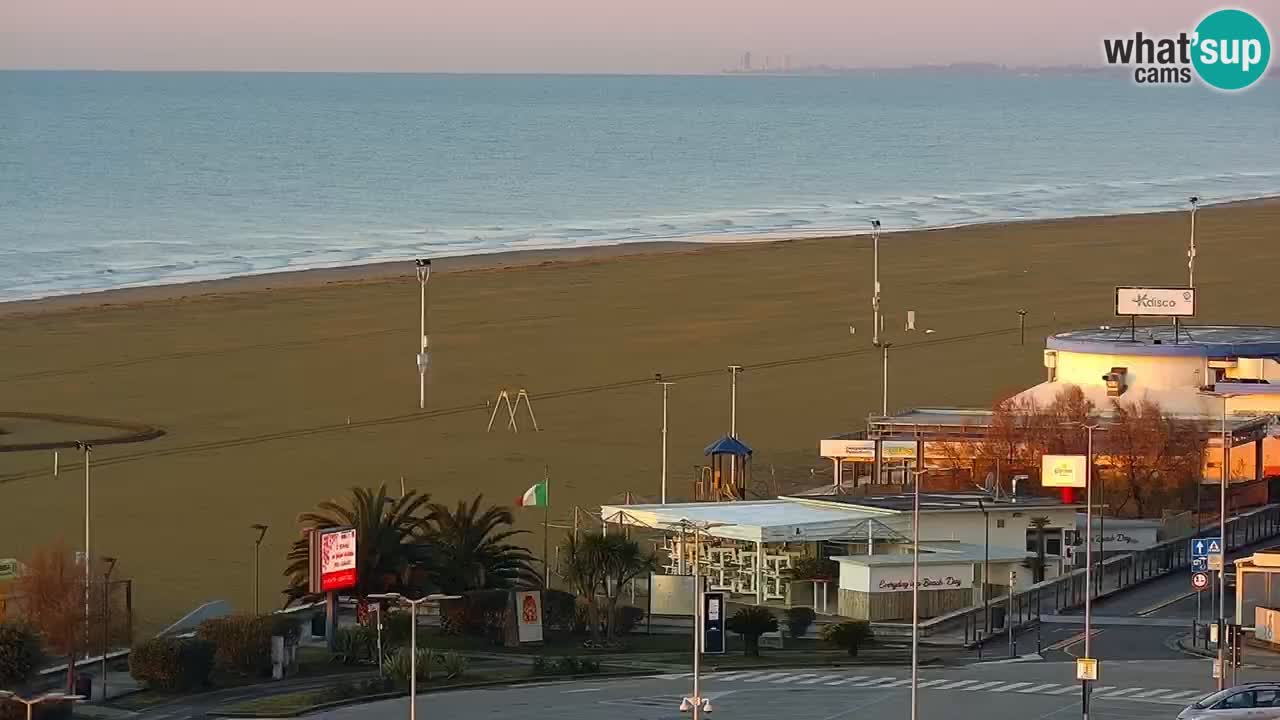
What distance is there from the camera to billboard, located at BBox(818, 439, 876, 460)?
79.5m

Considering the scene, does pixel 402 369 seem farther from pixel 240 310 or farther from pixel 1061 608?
pixel 1061 608

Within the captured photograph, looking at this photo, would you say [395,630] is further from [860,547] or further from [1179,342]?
[1179,342]

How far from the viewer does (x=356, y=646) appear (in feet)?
185

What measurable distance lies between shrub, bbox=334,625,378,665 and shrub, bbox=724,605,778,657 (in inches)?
336

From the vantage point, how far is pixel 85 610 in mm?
53219

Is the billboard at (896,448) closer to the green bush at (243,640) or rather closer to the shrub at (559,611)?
the shrub at (559,611)

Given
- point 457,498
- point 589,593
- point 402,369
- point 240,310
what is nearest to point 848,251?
point 240,310

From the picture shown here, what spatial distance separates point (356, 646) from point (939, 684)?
13.0m

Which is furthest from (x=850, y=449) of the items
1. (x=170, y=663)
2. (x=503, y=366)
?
(x=170, y=663)

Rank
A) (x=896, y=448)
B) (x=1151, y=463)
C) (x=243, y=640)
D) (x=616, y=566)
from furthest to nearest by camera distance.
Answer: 1. (x=896, y=448)
2. (x=1151, y=463)
3. (x=616, y=566)
4. (x=243, y=640)

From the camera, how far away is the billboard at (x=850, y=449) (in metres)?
79.5

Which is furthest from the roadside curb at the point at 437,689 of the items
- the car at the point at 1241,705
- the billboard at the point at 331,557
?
the car at the point at 1241,705

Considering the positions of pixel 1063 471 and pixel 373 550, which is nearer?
pixel 1063 471

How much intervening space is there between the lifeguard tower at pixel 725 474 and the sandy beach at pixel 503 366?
1.25 metres
